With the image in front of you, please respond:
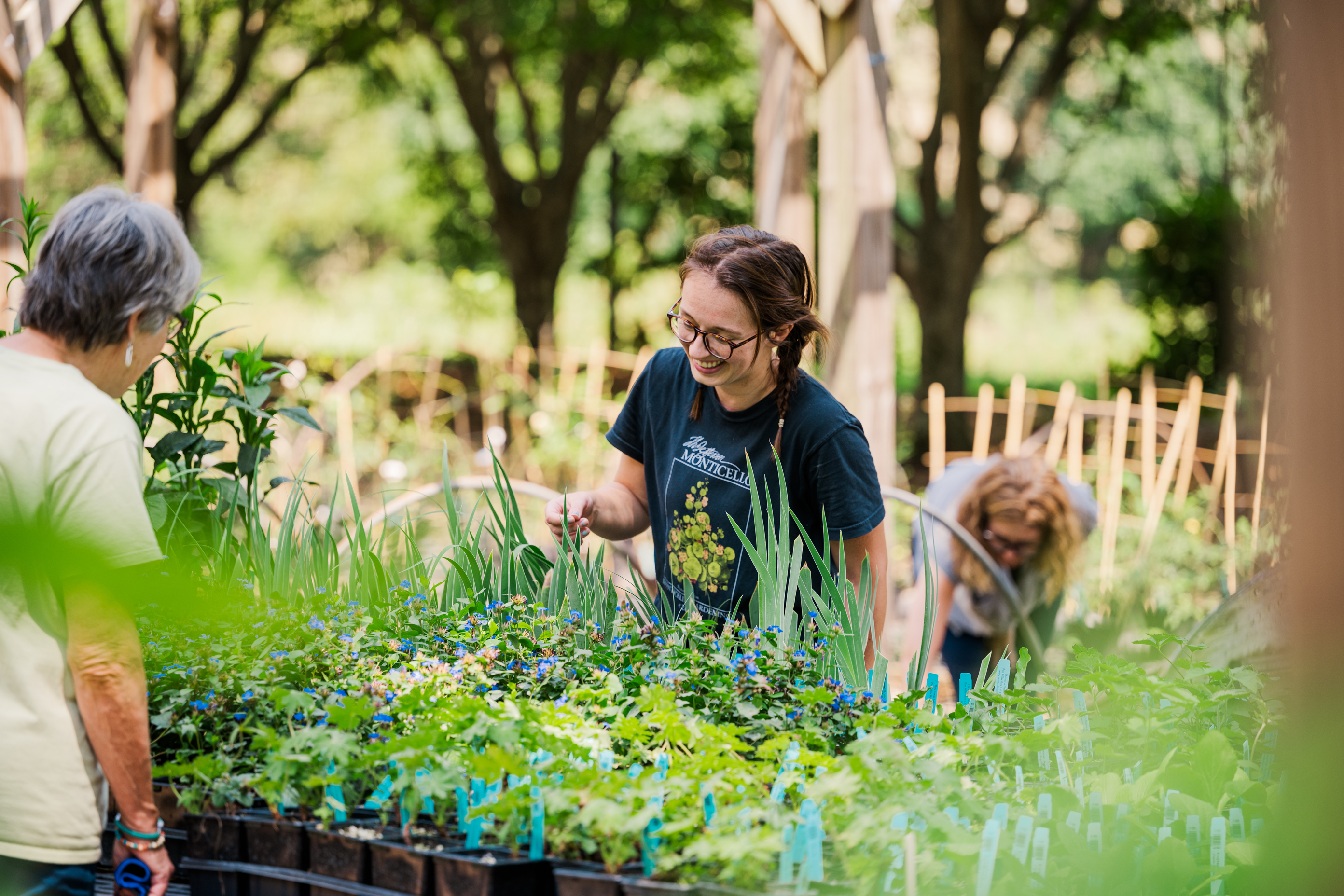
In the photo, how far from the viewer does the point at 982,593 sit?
3607mm

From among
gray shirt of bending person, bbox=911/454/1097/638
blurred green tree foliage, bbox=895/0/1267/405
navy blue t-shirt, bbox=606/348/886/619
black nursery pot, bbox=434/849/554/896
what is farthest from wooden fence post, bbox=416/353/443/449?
black nursery pot, bbox=434/849/554/896

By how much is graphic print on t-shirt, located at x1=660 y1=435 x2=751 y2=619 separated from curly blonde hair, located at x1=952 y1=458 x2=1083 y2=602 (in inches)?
64.3

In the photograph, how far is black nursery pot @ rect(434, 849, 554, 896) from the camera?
127cm

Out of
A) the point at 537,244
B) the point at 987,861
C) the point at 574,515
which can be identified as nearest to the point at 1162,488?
the point at 574,515

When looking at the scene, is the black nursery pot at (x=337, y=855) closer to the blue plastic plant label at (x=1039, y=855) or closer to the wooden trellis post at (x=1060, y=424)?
the blue plastic plant label at (x=1039, y=855)

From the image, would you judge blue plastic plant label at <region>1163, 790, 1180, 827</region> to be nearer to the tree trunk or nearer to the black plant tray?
the black plant tray

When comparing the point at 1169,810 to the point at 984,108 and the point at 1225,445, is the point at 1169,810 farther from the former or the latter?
the point at 984,108

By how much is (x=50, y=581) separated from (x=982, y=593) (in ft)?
9.81

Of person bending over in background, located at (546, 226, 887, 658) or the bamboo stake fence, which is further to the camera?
the bamboo stake fence

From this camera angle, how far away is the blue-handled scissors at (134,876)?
4.44ft

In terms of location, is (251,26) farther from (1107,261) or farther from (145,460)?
(1107,261)

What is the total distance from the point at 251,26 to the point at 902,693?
1071 centimetres

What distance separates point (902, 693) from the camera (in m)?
1.73

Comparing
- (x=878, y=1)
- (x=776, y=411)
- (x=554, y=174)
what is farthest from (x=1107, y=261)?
(x=776, y=411)
